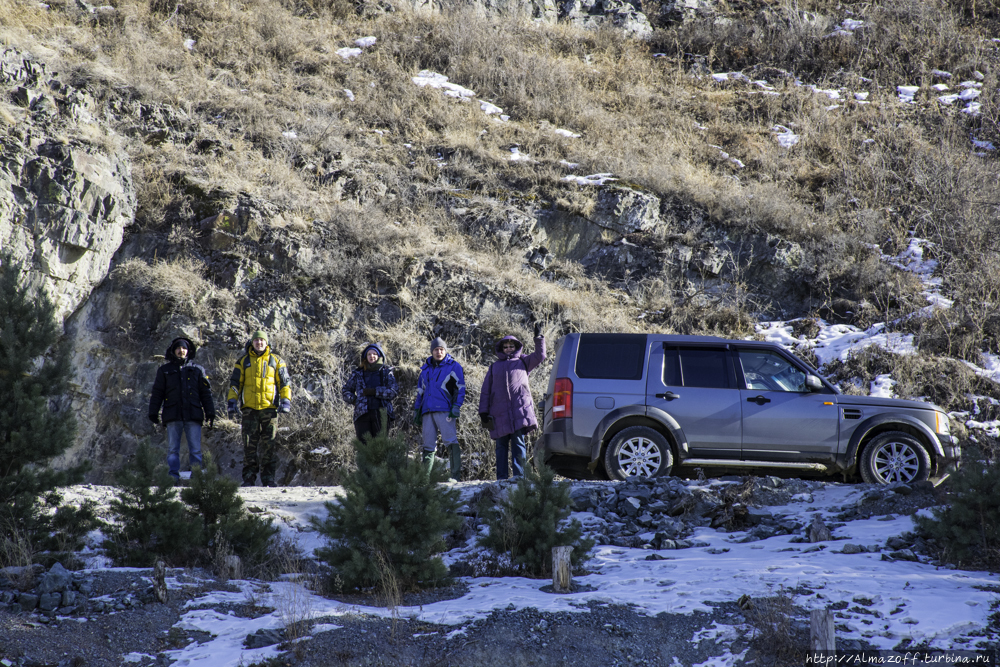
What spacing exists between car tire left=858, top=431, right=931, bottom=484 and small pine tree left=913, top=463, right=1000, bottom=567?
2.78m

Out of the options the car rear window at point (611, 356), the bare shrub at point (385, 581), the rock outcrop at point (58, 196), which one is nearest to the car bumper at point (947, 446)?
the car rear window at point (611, 356)

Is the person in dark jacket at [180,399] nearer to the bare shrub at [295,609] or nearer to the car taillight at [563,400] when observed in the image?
the bare shrub at [295,609]

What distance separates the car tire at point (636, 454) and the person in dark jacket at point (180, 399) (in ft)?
16.3

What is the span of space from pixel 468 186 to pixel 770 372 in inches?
372

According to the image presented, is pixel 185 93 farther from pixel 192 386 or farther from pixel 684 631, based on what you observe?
pixel 684 631

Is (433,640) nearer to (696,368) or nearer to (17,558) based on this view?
(17,558)

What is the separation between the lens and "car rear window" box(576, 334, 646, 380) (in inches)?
336

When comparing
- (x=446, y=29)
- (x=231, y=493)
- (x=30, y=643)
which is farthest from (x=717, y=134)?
(x=30, y=643)

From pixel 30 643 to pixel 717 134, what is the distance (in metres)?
18.2

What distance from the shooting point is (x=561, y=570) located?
523 centimetres

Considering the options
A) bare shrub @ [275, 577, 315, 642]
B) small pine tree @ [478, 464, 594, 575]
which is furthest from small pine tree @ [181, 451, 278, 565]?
small pine tree @ [478, 464, 594, 575]

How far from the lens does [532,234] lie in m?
15.6

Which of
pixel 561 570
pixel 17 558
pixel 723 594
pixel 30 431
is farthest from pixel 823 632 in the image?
pixel 30 431

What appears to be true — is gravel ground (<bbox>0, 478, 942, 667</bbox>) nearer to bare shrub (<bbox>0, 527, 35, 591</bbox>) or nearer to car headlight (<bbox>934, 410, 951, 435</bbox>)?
bare shrub (<bbox>0, 527, 35, 591</bbox>)
